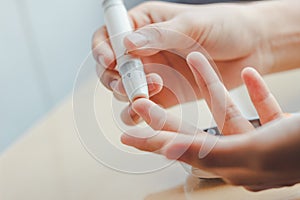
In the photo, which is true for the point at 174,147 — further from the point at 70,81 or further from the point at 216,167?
the point at 70,81

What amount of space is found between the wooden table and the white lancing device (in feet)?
0.11

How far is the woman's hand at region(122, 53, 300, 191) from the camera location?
28 cm

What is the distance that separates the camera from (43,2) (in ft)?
2.36

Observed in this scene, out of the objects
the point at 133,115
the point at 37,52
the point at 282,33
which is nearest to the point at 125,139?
the point at 133,115

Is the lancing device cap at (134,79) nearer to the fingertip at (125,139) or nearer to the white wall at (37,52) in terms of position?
the fingertip at (125,139)

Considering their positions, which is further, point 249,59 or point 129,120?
point 249,59

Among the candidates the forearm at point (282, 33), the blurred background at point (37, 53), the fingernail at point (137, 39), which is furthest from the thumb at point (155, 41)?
the blurred background at point (37, 53)

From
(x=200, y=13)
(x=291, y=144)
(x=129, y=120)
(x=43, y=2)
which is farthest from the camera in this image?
(x=43, y=2)

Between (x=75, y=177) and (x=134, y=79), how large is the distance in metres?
0.12

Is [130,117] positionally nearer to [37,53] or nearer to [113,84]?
[113,84]

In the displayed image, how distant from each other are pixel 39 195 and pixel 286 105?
0.80 ft

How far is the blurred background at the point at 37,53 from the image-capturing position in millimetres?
679

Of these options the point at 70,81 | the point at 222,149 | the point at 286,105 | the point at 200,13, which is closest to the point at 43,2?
the point at 70,81

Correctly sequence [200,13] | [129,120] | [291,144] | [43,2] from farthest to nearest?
1. [43,2]
2. [200,13]
3. [129,120]
4. [291,144]
